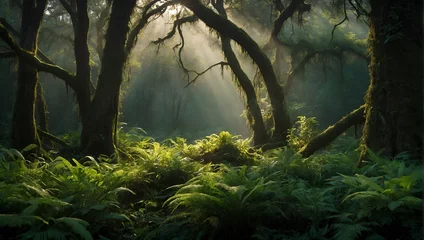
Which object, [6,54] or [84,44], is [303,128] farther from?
[6,54]

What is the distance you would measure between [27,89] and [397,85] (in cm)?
1022

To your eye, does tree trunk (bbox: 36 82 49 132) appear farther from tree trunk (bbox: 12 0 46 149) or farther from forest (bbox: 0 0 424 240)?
tree trunk (bbox: 12 0 46 149)

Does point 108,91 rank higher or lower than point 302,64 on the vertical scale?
lower

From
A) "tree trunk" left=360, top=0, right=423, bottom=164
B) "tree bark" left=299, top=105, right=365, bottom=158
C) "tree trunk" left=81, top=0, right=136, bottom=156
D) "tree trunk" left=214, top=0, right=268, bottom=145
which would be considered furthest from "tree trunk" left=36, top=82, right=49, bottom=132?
"tree trunk" left=360, top=0, right=423, bottom=164

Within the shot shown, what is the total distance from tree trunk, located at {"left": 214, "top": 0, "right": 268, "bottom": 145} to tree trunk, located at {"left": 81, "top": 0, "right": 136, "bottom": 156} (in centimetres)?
370

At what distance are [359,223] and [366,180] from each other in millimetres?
659

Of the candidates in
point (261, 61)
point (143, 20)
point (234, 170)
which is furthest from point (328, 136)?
point (143, 20)

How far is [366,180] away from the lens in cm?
488

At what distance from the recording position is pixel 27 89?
11805 millimetres

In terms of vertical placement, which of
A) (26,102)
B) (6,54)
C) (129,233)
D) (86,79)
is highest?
(6,54)

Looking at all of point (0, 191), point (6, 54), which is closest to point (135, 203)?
point (0, 191)

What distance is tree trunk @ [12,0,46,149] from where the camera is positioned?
11.4 meters

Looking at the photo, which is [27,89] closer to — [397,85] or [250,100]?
[250,100]

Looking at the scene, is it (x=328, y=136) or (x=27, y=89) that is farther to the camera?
(x=27, y=89)
